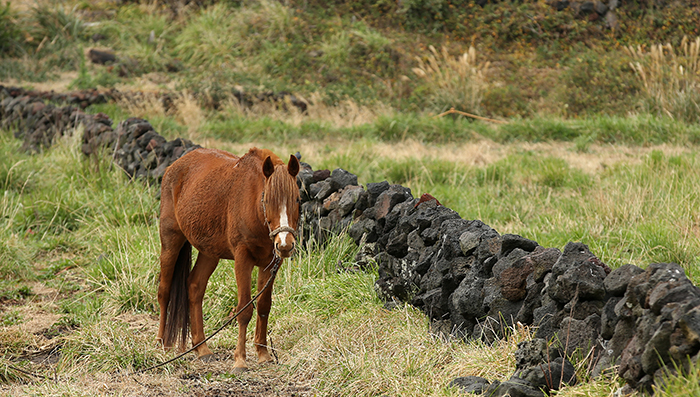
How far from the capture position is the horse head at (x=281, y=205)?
12.1ft

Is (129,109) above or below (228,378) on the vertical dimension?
below

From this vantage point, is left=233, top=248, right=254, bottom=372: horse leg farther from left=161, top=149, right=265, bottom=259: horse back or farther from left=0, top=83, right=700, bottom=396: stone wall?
left=0, top=83, right=700, bottom=396: stone wall

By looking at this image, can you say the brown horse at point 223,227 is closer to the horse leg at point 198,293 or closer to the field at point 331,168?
the horse leg at point 198,293

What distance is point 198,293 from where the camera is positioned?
477 cm

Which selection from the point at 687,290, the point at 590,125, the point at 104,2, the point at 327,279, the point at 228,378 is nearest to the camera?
the point at 687,290

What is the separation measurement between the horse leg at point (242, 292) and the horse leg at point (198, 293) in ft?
1.59

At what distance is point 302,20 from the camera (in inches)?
857

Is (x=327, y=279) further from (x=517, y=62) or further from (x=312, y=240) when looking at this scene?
(x=517, y=62)

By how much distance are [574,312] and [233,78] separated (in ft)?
51.3

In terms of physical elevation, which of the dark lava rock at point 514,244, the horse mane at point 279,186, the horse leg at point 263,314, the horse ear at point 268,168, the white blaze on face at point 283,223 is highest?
the horse ear at point 268,168

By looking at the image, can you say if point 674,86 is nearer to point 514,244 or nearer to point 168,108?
point 168,108

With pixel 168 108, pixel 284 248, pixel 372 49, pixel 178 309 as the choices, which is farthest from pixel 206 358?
pixel 372 49

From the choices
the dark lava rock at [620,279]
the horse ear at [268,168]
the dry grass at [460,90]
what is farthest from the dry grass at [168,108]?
the dark lava rock at [620,279]

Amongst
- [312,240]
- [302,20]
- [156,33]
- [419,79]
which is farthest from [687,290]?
[156,33]
